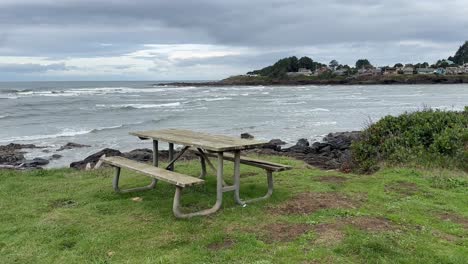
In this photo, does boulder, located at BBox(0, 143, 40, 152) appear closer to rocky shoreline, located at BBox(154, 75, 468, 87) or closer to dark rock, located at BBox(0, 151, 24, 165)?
dark rock, located at BBox(0, 151, 24, 165)

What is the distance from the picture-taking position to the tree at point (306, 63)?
484ft

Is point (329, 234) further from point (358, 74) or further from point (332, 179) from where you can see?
point (358, 74)

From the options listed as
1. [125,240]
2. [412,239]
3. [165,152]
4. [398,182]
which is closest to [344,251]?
[412,239]

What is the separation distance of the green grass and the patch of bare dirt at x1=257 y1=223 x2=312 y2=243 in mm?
40

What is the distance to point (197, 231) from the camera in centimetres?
521

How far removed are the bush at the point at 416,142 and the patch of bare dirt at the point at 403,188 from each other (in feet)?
4.72

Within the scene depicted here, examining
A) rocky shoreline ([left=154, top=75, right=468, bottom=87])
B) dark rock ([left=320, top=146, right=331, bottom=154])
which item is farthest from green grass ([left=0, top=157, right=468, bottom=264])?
rocky shoreline ([left=154, top=75, right=468, bottom=87])

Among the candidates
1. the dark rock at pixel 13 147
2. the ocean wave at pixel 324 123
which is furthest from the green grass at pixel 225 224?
the ocean wave at pixel 324 123

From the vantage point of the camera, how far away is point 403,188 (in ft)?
23.5

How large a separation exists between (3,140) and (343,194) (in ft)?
62.5

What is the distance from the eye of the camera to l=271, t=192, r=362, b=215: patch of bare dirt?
596 centimetres

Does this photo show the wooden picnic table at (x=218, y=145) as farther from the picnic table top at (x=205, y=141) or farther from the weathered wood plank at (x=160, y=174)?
the weathered wood plank at (x=160, y=174)

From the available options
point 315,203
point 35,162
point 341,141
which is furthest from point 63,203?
point 341,141

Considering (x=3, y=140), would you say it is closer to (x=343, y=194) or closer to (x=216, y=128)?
(x=216, y=128)
